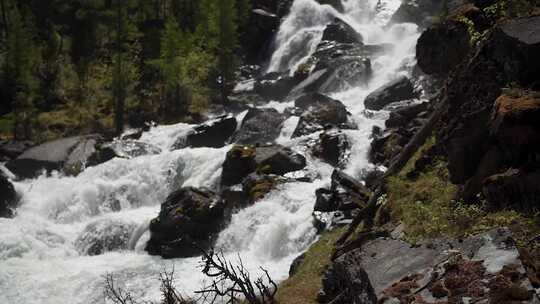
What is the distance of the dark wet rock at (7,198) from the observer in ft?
92.7

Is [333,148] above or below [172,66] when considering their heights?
above

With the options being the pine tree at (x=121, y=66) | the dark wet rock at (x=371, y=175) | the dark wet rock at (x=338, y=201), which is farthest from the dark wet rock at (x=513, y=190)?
the pine tree at (x=121, y=66)

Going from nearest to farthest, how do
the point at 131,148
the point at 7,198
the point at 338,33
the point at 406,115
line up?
the point at 406,115 → the point at 7,198 → the point at 131,148 → the point at 338,33

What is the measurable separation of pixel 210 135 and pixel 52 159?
31.2 feet

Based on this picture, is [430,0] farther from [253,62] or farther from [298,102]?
[298,102]

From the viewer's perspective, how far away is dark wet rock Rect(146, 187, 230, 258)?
21.8 metres

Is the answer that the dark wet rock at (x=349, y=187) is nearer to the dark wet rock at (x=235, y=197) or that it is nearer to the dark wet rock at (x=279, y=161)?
the dark wet rock at (x=235, y=197)

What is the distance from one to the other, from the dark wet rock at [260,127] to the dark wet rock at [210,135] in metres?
0.91

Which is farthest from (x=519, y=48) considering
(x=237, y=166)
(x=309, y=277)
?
(x=237, y=166)

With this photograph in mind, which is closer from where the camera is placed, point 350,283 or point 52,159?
point 350,283

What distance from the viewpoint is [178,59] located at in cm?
4200

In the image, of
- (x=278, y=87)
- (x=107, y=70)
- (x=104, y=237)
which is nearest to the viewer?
(x=104, y=237)

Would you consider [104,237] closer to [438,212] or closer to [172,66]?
[438,212]

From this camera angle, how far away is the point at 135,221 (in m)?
24.3
